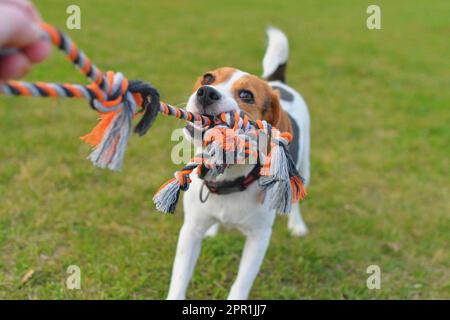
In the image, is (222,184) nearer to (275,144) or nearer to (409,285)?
(275,144)

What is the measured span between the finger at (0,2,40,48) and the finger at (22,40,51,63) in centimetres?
2

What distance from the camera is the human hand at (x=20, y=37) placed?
37.8 inches

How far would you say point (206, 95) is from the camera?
2199 mm

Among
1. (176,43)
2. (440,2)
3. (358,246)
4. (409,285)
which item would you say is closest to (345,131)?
(358,246)

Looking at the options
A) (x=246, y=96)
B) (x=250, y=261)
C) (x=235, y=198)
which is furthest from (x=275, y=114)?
(x=250, y=261)

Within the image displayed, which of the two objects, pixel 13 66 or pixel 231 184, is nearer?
pixel 13 66

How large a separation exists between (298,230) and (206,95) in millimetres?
1936

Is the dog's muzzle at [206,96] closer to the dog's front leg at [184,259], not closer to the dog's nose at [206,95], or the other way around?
the dog's nose at [206,95]

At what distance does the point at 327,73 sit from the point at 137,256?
6.18 m

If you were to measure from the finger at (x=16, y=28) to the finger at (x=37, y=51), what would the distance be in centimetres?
2
